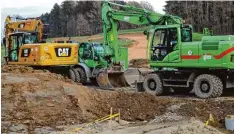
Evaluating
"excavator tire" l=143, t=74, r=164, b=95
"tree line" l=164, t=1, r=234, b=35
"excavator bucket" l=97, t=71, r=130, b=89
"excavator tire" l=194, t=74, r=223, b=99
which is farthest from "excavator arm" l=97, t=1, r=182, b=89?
"tree line" l=164, t=1, r=234, b=35

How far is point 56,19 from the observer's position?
68.5 metres

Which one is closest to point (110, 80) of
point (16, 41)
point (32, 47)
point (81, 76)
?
point (81, 76)

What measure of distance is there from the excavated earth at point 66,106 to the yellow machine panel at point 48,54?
20.5 ft

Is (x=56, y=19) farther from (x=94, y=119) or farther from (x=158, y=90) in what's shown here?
(x=94, y=119)

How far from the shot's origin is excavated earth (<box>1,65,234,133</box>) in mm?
10906

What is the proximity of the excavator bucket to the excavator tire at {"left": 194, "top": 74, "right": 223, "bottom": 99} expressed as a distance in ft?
14.4

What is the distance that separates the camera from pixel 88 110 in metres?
12.0

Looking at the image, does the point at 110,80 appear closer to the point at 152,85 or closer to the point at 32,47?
the point at 152,85

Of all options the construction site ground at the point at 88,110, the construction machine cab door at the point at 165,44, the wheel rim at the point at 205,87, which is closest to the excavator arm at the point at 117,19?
the construction machine cab door at the point at 165,44

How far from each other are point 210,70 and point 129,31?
46874mm

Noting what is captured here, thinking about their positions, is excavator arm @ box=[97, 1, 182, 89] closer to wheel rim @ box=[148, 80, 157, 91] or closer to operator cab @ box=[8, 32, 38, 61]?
wheel rim @ box=[148, 80, 157, 91]

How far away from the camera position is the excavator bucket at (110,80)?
18.5 meters

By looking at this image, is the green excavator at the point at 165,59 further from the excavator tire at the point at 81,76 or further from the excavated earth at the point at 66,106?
the excavated earth at the point at 66,106

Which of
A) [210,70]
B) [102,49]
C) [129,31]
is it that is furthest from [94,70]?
[129,31]
